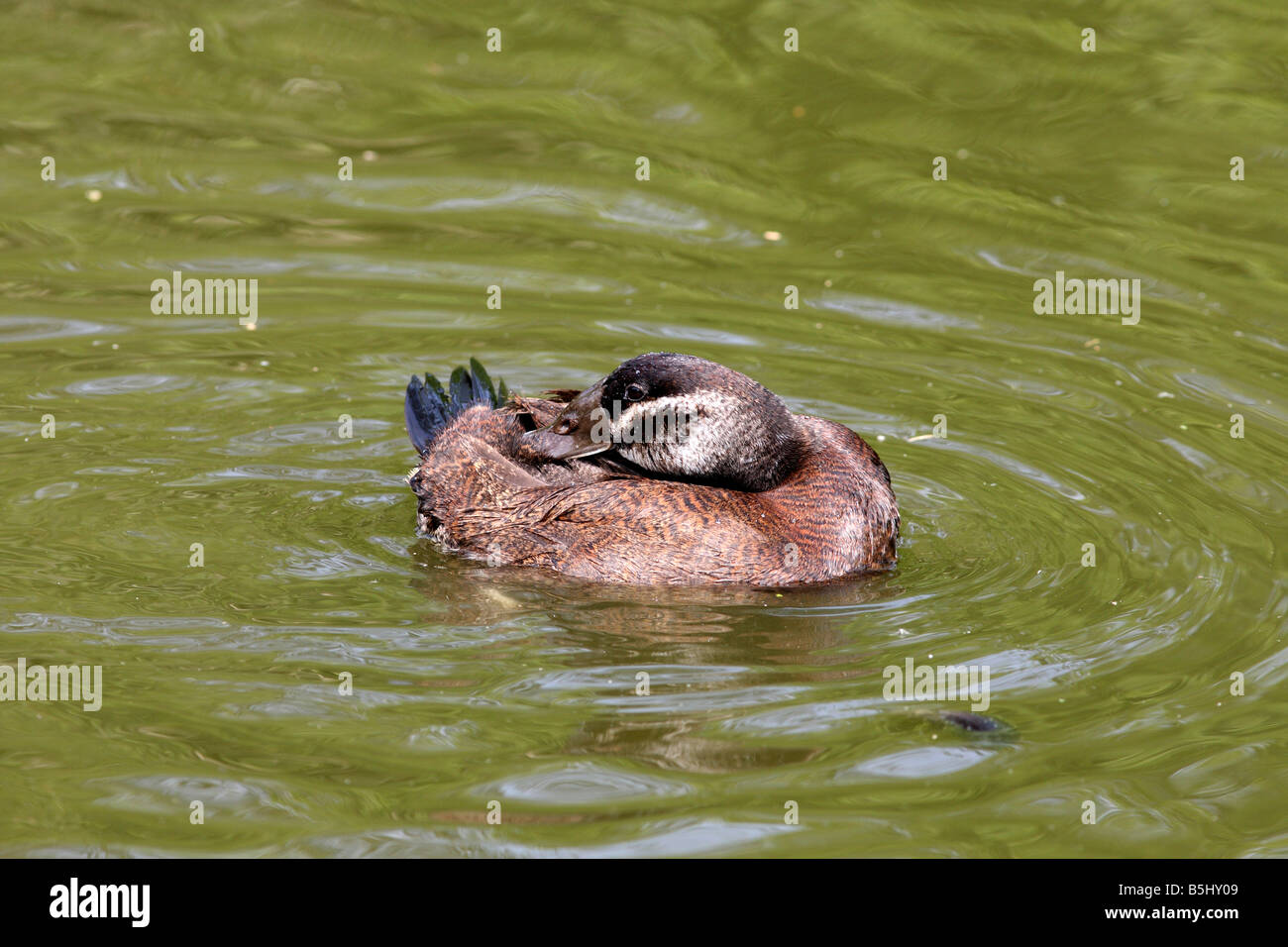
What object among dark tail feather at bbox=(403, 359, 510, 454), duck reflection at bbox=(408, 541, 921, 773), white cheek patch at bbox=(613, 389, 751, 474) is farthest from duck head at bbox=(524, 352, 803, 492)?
dark tail feather at bbox=(403, 359, 510, 454)

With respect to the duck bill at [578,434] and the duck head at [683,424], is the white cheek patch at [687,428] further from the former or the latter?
the duck bill at [578,434]

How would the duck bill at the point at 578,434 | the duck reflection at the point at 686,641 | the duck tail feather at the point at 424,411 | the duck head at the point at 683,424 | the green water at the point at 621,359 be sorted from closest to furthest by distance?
the green water at the point at 621,359 → the duck reflection at the point at 686,641 → the duck head at the point at 683,424 → the duck bill at the point at 578,434 → the duck tail feather at the point at 424,411

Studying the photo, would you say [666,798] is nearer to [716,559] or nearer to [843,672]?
[843,672]

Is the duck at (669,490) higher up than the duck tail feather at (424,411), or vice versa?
the duck tail feather at (424,411)

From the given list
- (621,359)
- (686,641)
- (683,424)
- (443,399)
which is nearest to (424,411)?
(443,399)

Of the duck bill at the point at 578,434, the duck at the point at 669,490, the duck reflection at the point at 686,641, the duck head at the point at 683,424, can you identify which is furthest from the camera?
the duck bill at the point at 578,434

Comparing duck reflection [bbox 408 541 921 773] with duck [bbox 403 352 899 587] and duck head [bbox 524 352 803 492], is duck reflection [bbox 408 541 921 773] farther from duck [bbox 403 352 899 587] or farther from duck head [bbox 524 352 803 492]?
duck head [bbox 524 352 803 492]

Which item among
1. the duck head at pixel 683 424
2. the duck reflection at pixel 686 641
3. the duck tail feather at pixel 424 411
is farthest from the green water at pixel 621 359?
the duck head at pixel 683 424

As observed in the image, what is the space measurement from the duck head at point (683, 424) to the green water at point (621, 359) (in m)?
0.74

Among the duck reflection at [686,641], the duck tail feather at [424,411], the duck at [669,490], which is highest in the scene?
the duck tail feather at [424,411]

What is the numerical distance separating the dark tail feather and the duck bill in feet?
2.49

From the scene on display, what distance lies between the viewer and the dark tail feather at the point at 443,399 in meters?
9.67

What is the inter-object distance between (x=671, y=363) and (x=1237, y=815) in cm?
339

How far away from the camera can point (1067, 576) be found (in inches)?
346
